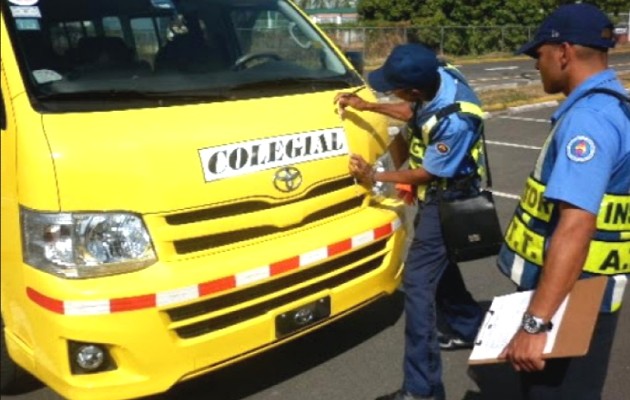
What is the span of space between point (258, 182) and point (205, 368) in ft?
2.57

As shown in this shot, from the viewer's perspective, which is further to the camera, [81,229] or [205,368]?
[205,368]

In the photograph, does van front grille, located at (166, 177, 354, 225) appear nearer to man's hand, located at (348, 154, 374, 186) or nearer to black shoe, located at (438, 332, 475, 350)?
man's hand, located at (348, 154, 374, 186)

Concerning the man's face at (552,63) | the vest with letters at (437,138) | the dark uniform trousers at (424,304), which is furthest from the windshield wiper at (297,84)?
the man's face at (552,63)

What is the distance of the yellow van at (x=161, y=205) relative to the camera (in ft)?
9.08

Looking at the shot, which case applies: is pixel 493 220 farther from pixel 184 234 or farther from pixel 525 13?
pixel 525 13

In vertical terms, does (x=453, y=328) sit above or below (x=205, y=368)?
below

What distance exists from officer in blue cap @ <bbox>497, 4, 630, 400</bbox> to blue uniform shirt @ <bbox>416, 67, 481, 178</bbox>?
34.5 inches

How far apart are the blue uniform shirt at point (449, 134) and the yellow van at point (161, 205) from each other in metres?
0.46

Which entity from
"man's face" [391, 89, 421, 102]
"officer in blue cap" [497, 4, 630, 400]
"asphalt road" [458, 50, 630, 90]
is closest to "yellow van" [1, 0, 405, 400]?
"man's face" [391, 89, 421, 102]

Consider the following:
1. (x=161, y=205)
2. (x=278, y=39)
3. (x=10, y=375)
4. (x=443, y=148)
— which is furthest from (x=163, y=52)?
(x=10, y=375)

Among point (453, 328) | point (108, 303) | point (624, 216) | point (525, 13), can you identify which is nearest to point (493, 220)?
point (453, 328)

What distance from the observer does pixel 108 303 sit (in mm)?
2736

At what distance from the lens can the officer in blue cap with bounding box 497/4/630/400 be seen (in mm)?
1961

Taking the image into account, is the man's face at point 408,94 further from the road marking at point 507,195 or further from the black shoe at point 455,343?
the road marking at point 507,195
